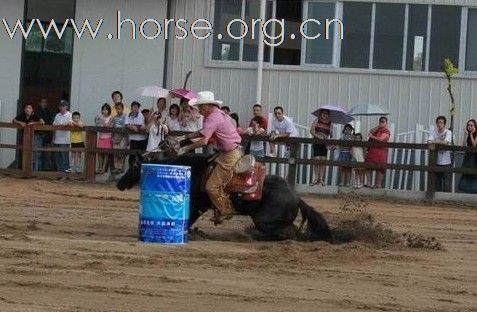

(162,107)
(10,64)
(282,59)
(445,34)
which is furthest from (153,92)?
(445,34)

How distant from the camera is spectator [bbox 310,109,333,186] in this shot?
81.7ft

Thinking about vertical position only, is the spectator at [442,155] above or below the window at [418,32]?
below

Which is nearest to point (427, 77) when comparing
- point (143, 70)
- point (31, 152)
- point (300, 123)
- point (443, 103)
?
point (443, 103)

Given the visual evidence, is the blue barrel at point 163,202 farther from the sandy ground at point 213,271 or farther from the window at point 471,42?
the window at point 471,42

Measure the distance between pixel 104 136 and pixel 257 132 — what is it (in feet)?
10.9

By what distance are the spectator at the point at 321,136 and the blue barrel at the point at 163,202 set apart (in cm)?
1109

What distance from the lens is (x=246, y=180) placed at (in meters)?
14.3

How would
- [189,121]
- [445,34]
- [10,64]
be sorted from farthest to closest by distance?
[10,64] < [445,34] < [189,121]

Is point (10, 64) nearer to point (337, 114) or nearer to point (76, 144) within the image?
point (76, 144)

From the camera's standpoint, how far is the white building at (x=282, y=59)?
1090 inches

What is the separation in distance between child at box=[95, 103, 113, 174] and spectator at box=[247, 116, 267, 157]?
120 inches

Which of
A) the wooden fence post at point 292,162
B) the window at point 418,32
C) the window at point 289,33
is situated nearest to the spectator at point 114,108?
the wooden fence post at point 292,162

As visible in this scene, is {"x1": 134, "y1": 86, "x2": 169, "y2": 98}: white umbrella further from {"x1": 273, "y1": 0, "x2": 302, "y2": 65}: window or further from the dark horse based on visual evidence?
the dark horse

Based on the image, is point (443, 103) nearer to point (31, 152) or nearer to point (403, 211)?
point (403, 211)
